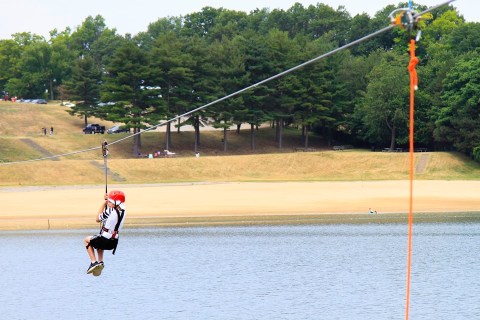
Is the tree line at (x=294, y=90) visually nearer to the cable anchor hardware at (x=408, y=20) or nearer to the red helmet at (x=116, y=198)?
the red helmet at (x=116, y=198)

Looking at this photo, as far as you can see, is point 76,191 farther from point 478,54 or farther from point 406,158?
point 478,54

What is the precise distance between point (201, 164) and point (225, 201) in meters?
27.9

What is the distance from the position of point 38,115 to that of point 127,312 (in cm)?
10095

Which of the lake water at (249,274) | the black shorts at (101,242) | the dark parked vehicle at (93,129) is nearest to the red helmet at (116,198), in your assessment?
the black shorts at (101,242)

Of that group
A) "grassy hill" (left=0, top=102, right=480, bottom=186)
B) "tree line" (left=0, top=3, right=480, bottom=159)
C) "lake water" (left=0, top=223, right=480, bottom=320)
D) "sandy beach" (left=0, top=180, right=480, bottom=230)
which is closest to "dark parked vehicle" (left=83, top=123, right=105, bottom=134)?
"tree line" (left=0, top=3, right=480, bottom=159)

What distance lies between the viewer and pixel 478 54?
105625 millimetres

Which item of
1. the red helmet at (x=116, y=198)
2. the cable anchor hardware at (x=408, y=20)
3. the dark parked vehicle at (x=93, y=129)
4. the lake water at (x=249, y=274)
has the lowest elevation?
the lake water at (x=249, y=274)

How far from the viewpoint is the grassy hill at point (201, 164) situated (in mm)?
87875

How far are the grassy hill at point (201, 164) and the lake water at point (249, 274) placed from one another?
32281 mm

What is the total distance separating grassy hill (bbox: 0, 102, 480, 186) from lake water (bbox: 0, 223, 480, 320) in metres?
32.3

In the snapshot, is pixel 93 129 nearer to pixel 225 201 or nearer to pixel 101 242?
pixel 225 201

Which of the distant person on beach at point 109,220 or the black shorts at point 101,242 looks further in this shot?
the black shorts at point 101,242

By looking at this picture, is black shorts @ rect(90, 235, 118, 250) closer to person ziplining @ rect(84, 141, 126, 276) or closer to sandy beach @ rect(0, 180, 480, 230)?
person ziplining @ rect(84, 141, 126, 276)

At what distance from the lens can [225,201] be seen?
68812mm
